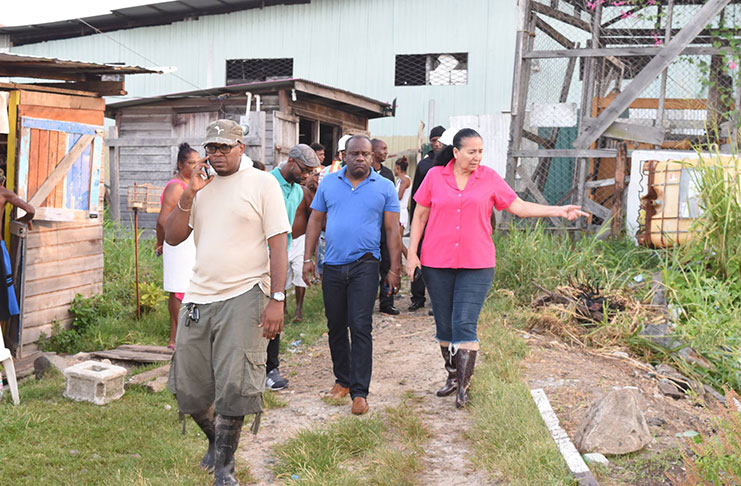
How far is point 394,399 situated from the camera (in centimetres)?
559

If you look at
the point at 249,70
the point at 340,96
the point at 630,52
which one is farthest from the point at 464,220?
the point at 249,70

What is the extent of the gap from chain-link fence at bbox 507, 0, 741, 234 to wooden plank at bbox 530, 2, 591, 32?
0.01 meters

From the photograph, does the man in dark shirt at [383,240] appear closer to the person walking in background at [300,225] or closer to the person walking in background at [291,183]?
the person walking in background at [300,225]

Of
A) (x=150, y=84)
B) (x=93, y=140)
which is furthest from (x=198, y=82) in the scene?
(x=93, y=140)

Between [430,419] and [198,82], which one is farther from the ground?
[198,82]

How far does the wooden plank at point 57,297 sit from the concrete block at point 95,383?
2146mm

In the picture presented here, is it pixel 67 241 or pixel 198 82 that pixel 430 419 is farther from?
pixel 198 82

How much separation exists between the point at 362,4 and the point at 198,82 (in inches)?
182

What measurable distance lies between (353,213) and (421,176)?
110 inches

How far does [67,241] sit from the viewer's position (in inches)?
321

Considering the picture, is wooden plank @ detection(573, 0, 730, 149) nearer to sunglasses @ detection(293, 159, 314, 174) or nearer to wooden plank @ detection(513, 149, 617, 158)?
wooden plank @ detection(513, 149, 617, 158)

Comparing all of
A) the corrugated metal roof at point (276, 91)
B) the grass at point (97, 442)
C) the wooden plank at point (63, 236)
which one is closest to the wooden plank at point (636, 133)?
the corrugated metal roof at point (276, 91)

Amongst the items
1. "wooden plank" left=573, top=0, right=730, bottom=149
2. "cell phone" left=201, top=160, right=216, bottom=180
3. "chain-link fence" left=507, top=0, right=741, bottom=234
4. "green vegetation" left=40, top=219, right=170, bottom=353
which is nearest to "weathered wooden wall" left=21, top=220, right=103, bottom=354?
"green vegetation" left=40, top=219, right=170, bottom=353

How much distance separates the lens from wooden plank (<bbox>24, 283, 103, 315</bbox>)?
7643 mm
